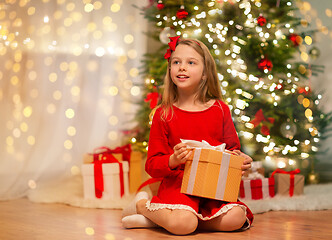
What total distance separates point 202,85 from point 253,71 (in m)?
1.05

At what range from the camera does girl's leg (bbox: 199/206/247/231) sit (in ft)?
5.82

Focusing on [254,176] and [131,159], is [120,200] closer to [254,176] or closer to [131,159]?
[131,159]

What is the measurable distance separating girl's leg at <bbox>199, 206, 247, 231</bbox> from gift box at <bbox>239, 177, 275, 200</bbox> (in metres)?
0.75

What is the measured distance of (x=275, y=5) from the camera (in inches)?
120

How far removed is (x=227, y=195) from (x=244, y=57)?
4.57 ft

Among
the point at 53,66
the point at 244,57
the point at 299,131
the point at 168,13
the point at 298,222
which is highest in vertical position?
the point at 168,13

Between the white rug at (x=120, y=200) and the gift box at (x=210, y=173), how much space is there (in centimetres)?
61

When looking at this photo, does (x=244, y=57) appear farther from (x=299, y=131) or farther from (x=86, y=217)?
(x=86, y=217)

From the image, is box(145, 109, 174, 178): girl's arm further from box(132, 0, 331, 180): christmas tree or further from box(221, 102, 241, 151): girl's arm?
box(132, 0, 331, 180): christmas tree

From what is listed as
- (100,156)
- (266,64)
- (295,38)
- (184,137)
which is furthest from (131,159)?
(295,38)

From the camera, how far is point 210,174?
5.61ft

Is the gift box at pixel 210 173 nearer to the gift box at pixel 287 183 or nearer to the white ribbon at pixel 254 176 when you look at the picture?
the white ribbon at pixel 254 176

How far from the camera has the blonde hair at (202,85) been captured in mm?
1972

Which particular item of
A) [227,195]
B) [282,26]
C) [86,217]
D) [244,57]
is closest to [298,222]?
[227,195]
